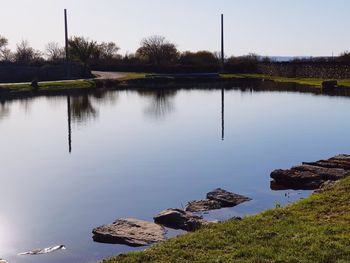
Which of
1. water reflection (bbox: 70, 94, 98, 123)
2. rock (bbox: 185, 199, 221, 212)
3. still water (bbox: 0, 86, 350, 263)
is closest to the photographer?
still water (bbox: 0, 86, 350, 263)

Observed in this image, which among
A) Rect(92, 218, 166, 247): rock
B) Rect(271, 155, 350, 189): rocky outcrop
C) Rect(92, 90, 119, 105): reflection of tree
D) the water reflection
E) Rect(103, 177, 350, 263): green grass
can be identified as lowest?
Rect(92, 218, 166, 247): rock

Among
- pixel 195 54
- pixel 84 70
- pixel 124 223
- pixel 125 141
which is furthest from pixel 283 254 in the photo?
pixel 195 54

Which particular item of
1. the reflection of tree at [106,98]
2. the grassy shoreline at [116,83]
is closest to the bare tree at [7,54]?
the grassy shoreline at [116,83]

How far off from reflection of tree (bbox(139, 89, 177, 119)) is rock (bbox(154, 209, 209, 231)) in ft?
68.9

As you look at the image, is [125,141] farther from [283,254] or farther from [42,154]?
[283,254]

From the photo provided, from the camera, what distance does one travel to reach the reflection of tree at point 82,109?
108 feet

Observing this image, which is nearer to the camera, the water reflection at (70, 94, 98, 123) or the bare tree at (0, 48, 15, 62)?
the water reflection at (70, 94, 98, 123)

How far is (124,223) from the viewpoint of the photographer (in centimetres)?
1120

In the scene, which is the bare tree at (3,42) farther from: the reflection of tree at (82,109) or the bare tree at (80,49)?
the reflection of tree at (82,109)

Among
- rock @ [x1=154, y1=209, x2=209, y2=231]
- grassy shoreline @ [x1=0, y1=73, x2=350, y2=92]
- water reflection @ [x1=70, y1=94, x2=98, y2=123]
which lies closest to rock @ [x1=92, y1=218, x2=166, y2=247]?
rock @ [x1=154, y1=209, x2=209, y2=231]

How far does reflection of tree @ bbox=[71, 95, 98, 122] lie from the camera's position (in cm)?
3296

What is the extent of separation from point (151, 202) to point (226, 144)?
29.1ft

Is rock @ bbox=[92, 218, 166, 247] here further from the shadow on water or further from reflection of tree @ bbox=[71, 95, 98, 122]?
reflection of tree @ bbox=[71, 95, 98, 122]

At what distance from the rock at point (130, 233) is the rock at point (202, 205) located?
172cm
